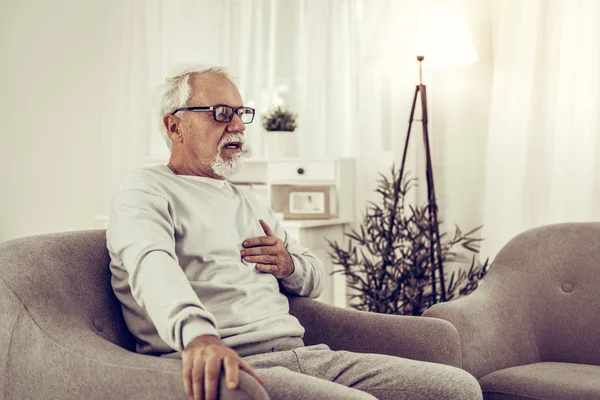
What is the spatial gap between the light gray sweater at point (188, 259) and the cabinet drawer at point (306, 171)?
164 centimetres

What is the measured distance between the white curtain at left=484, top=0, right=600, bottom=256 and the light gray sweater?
64.7 inches

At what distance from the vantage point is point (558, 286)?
243cm

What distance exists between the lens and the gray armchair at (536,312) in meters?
2.15

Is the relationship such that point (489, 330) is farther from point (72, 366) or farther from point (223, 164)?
point (72, 366)

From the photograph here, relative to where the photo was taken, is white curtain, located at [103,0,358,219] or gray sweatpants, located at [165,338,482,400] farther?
white curtain, located at [103,0,358,219]

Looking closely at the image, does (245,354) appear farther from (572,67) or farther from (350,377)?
(572,67)

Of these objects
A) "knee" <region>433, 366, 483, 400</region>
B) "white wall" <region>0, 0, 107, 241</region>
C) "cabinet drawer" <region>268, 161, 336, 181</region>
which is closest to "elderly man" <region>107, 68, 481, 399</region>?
"knee" <region>433, 366, 483, 400</region>

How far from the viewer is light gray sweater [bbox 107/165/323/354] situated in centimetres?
158

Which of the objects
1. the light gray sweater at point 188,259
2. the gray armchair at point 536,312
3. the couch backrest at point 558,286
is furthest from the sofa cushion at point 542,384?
the light gray sweater at point 188,259

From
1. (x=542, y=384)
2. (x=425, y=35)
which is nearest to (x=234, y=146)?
(x=542, y=384)

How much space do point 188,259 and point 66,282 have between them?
0.28m

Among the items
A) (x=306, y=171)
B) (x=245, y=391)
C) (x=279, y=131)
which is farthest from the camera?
(x=279, y=131)

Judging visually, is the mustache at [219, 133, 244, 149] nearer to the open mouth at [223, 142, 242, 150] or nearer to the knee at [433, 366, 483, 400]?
the open mouth at [223, 142, 242, 150]

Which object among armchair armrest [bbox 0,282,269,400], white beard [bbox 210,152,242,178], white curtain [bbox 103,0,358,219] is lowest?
armchair armrest [bbox 0,282,269,400]
